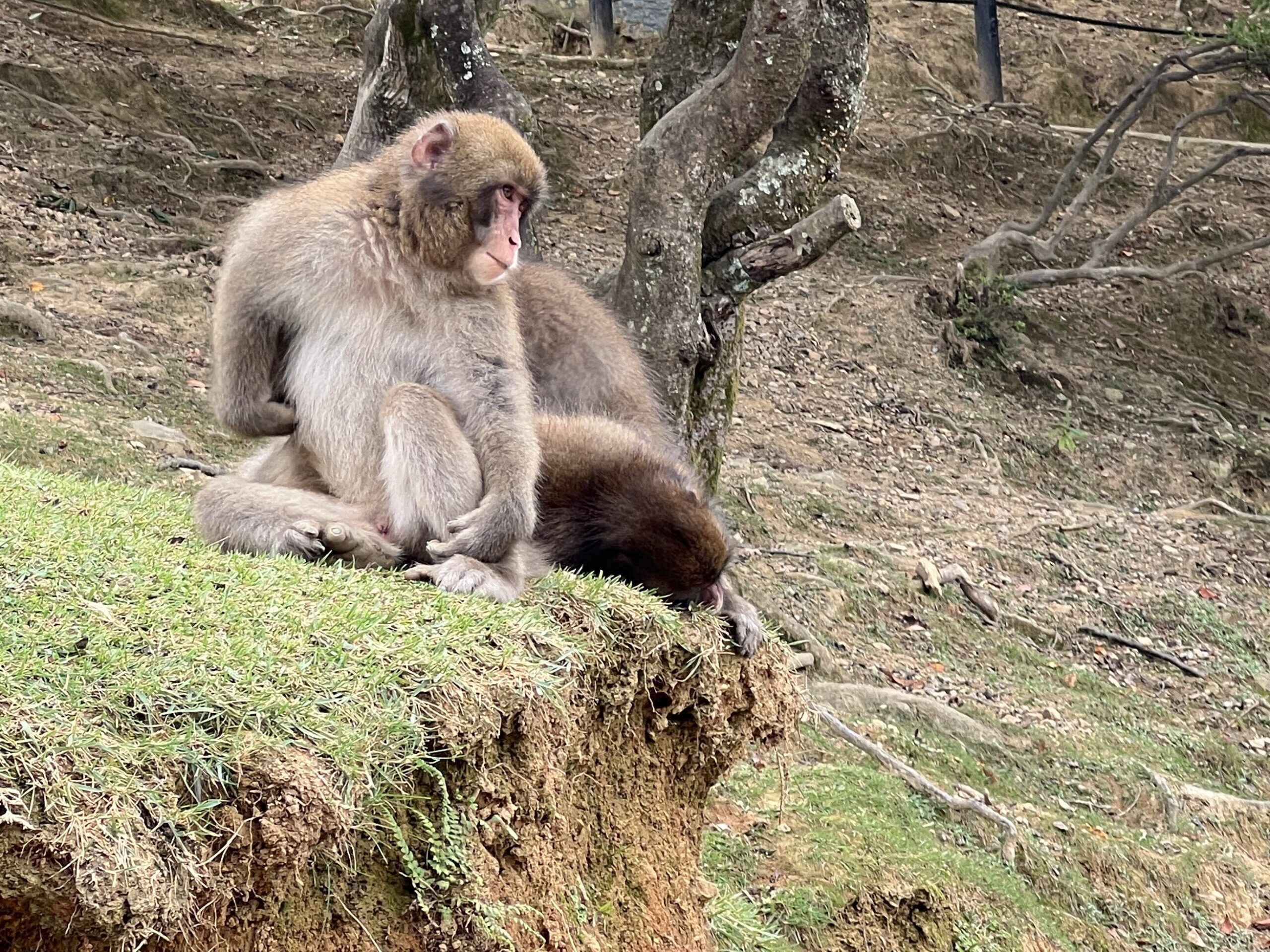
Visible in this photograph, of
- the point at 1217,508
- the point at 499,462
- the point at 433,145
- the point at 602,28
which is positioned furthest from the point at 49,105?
the point at 1217,508

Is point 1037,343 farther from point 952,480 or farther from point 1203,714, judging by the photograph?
point 1203,714

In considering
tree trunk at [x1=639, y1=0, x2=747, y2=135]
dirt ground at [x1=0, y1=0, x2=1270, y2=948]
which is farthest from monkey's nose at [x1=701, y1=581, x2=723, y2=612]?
tree trunk at [x1=639, y1=0, x2=747, y2=135]

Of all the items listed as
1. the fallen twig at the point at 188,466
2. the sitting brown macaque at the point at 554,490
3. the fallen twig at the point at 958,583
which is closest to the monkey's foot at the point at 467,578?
the sitting brown macaque at the point at 554,490

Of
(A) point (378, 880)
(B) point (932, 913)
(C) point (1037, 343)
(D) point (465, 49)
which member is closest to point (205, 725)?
(A) point (378, 880)

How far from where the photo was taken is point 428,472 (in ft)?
13.0

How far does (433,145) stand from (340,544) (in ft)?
3.91

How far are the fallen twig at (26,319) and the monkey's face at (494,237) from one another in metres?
5.89

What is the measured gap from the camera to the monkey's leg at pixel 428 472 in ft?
13.0

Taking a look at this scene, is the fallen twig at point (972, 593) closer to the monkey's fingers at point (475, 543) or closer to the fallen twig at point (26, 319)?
the fallen twig at point (26, 319)

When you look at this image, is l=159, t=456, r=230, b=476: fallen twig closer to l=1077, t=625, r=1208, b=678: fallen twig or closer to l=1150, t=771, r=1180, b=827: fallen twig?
l=1150, t=771, r=1180, b=827: fallen twig

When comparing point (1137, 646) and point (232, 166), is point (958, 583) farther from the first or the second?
point (232, 166)

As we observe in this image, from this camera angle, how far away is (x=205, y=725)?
282 cm

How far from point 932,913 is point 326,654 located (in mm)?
3732

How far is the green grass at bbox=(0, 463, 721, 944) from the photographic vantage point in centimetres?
260
